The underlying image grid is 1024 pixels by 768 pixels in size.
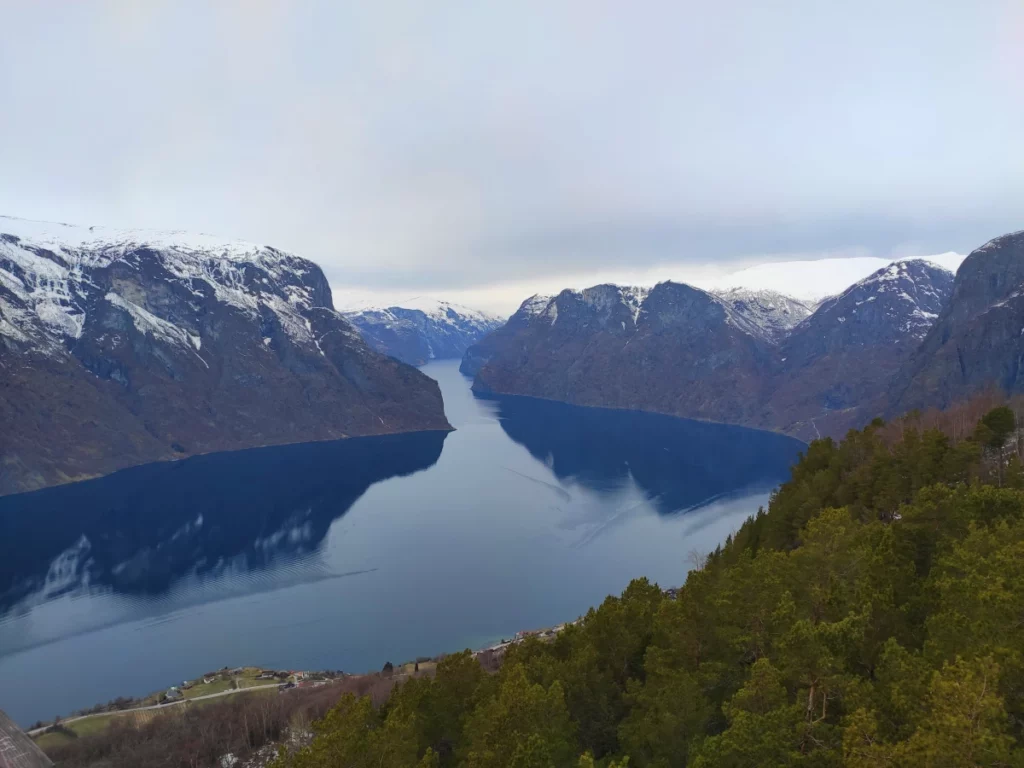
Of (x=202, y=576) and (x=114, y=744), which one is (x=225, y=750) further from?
(x=202, y=576)

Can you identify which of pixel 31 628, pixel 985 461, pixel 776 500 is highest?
pixel 985 461

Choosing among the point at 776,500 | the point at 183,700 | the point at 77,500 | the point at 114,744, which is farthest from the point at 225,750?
the point at 77,500

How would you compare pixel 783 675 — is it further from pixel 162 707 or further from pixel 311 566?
pixel 311 566

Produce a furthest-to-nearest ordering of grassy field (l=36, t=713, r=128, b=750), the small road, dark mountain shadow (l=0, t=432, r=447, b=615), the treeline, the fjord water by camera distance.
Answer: dark mountain shadow (l=0, t=432, r=447, b=615)
the fjord water
the small road
grassy field (l=36, t=713, r=128, b=750)
the treeline

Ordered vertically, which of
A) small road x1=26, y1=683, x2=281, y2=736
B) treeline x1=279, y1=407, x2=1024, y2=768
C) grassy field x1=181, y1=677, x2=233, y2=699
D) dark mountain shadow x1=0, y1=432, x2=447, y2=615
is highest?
treeline x1=279, y1=407, x2=1024, y2=768

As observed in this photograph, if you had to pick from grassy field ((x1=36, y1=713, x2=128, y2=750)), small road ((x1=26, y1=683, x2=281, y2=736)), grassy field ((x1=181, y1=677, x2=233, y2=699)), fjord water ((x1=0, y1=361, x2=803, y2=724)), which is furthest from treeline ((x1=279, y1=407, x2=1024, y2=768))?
fjord water ((x1=0, y1=361, x2=803, y2=724))

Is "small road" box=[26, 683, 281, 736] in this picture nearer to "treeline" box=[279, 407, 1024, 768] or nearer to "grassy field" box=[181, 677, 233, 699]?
"grassy field" box=[181, 677, 233, 699]

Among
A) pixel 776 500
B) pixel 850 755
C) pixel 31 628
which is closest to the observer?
pixel 850 755
